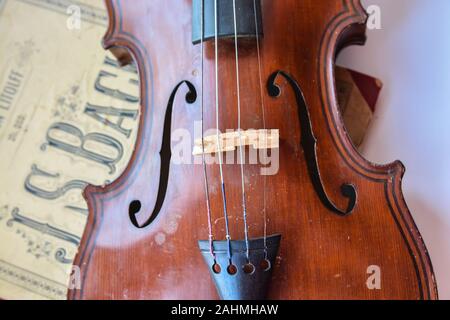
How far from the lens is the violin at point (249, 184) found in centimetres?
88

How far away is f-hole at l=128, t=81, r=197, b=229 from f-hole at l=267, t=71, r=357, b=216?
0.56 ft

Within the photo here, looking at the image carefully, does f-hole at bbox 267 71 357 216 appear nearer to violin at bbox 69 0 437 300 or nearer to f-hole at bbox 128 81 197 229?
violin at bbox 69 0 437 300

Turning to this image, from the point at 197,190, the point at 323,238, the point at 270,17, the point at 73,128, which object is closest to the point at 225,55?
the point at 270,17

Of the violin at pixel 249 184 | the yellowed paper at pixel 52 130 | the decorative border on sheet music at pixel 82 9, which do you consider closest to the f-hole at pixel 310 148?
the violin at pixel 249 184

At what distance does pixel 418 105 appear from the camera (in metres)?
1.24

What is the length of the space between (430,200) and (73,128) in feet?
3.24

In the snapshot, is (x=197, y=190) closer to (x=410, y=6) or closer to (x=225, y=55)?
(x=225, y=55)

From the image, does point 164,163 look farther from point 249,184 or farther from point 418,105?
point 418,105

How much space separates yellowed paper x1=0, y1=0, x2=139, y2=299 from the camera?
129cm

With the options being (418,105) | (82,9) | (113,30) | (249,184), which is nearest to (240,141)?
(249,184)

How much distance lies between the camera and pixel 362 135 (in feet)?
4.06

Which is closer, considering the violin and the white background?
the violin

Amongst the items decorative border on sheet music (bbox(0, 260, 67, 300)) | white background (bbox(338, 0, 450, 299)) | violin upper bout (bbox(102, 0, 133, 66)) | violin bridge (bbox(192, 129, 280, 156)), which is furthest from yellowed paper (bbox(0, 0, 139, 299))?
white background (bbox(338, 0, 450, 299))

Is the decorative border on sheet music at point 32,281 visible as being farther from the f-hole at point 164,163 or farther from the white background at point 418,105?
the white background at point 418,105
